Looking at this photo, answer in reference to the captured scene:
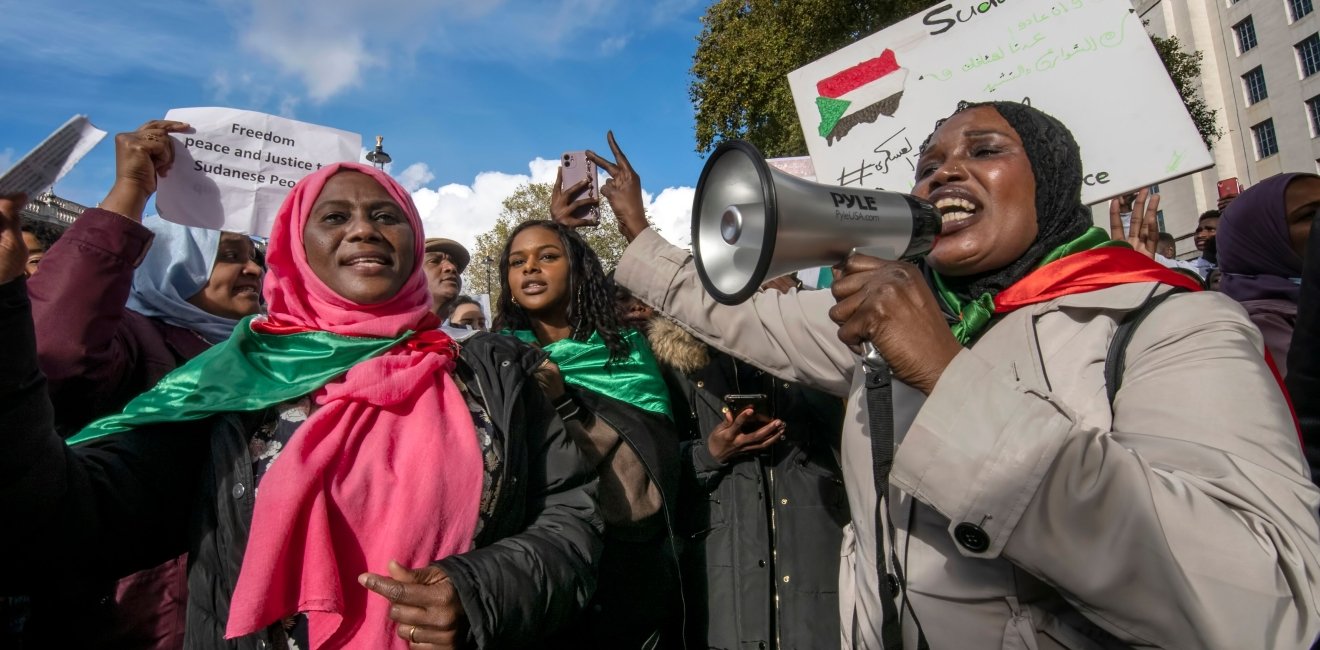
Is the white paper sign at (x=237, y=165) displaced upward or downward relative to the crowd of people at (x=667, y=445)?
upward

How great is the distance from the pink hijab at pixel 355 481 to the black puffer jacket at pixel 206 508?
0.09 meters

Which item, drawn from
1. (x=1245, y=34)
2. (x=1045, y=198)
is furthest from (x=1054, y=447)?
(x=1245, y=34)

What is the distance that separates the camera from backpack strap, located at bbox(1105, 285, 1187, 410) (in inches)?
57.8

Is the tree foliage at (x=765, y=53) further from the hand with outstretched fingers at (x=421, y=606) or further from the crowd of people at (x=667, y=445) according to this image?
the hand with outstretched fingers at (x=421, y=606)

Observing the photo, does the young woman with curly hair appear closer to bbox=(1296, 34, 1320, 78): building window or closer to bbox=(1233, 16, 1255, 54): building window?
bbox=(1296, 34, 1320, 78): building window

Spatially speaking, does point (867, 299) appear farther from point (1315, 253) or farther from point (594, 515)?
point (1315, 253)

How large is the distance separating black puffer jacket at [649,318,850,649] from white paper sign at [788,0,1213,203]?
38.8 inches

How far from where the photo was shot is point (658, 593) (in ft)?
10.00

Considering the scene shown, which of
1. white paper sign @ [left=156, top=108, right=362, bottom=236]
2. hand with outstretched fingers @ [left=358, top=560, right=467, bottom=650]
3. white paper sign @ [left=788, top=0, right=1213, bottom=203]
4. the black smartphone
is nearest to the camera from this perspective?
hand with outstretched fingers @ [left=358, top=560, right=467, bottom=650]

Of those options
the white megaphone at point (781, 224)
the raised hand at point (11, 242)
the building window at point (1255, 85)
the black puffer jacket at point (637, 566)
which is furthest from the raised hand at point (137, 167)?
the building window at point (1255, 85)

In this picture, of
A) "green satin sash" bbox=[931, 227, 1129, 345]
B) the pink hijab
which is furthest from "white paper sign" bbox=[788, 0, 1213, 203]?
the pink hijab

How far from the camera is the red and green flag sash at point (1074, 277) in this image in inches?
62.5

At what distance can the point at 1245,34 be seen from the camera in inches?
1258

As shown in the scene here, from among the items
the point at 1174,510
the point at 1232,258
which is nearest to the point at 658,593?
the point at 1174,510
